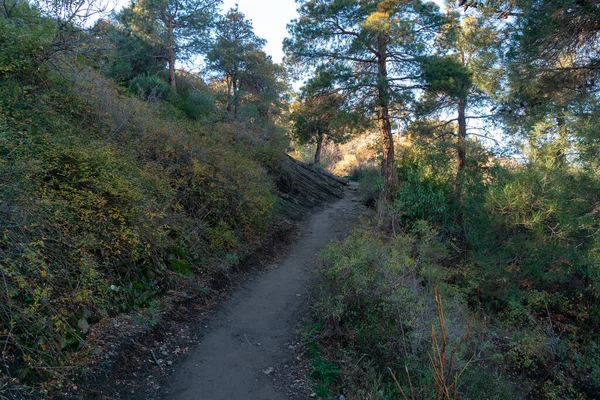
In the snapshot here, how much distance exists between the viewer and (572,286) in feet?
35.1

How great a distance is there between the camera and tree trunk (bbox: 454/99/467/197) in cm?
1453

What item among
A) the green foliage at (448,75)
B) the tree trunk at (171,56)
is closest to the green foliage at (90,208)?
the tree trunk at (171,56)

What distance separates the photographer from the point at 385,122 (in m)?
15.9

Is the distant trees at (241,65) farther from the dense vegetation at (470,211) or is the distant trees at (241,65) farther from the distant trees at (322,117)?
the dense vegetation at (470,211)

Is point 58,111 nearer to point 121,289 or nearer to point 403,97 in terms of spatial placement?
point 121,289

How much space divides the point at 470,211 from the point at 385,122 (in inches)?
212

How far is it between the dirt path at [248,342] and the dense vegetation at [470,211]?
72 centimetres

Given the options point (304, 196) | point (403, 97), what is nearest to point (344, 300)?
point (403, 97)

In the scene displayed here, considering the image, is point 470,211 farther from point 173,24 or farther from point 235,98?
point 173,24

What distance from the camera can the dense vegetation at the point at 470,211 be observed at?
19.0ft

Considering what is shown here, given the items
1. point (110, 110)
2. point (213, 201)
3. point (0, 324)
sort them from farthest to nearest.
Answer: point (213, 201) < point (110, 110) < point (0, 324)

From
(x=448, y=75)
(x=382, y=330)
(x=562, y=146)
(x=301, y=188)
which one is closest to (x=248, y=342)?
(x=382, y=330)

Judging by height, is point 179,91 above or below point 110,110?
above

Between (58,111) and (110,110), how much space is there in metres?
1.26
